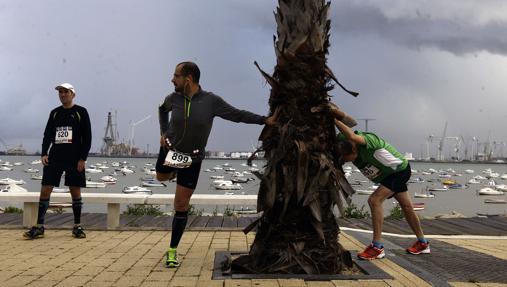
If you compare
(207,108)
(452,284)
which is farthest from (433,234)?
(207,108)

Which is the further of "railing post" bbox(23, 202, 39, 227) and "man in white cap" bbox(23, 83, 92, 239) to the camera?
"railing post" bbox(23, 202, 39, 227)

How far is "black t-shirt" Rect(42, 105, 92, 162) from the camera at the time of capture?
6785mm

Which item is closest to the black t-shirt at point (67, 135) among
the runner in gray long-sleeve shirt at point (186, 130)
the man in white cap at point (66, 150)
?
the man in white cap at point (66, 150)

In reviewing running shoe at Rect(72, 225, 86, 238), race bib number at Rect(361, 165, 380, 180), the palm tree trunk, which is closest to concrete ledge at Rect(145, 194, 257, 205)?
running shoe at Rect(72, 225, 86, 238)

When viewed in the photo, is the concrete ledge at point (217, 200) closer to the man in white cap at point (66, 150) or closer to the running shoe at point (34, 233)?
the man in white cap at point (66, 150)

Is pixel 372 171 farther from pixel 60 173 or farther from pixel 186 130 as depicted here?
pixel 60 173

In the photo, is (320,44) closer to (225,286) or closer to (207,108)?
(207,108)

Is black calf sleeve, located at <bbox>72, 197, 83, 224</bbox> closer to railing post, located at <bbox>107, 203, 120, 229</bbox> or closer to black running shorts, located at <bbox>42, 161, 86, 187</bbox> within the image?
black running shorts, located at <bbox>42, 161, 86, 187</bbox>

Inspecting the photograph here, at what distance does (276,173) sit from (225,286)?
1.12 meters

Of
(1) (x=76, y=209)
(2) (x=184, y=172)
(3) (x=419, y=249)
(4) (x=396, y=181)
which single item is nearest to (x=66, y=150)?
(1) (x=76, y=209)

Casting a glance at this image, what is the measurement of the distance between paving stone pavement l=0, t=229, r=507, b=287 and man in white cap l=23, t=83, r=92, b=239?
52 cm

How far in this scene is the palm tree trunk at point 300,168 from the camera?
4.37 metres

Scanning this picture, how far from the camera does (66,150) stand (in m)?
6.79

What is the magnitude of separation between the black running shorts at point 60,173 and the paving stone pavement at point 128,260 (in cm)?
77
